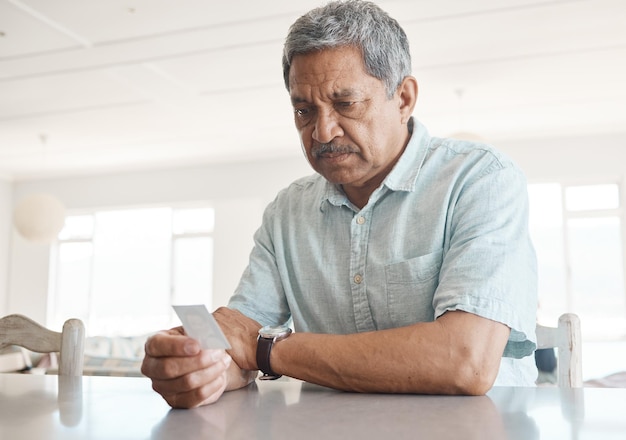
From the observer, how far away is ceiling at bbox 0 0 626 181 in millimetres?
3949

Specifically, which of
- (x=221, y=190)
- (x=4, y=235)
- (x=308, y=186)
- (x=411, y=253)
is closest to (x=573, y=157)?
(x=221, y=190)

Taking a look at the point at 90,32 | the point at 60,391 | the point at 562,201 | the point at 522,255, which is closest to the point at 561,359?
the point at 522,255

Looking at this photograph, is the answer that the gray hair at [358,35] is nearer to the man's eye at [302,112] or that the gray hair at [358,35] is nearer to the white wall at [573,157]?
the man's eye at [302,112]

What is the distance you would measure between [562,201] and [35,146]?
5948 millimetres

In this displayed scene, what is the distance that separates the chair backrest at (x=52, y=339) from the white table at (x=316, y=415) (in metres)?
0.39

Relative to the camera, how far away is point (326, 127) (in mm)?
1286

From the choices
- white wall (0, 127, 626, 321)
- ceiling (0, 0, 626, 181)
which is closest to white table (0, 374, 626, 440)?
ceiling (0, 0, 626, 181)

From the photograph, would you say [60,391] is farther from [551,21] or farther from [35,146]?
[35,146]

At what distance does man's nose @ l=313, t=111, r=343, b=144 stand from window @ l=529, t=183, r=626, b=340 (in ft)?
19.1

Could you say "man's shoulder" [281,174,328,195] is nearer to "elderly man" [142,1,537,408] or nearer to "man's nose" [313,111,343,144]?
"elderly man" [142,1,537,408]

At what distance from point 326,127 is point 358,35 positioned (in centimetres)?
19

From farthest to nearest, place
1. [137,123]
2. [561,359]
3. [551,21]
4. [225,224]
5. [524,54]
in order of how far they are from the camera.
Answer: [225,224]
[137,123]
[524,54]
[551,21]
[561,359]

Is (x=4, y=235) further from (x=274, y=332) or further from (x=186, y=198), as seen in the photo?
(x=274, y=332)

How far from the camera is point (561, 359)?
128 centimetres
